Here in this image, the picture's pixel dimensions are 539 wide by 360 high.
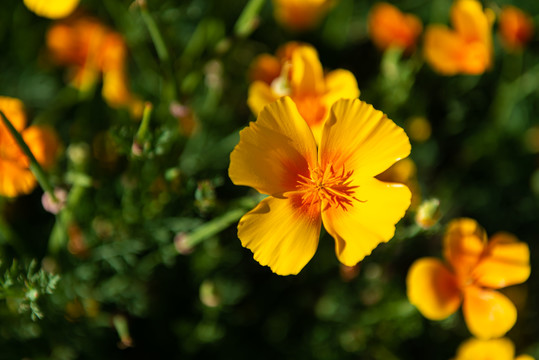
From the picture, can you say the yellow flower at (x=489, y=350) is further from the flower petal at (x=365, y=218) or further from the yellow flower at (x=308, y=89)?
the yellow flower at (x=308, y=89)

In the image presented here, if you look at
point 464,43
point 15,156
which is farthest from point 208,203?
point 464,43

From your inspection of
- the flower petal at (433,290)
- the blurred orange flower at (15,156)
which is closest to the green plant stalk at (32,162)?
the blurred orange flower at (15,156)

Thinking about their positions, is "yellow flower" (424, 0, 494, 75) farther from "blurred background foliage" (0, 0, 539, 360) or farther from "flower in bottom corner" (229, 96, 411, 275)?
"flower in bottom corner" (229, 96, 411, 275)

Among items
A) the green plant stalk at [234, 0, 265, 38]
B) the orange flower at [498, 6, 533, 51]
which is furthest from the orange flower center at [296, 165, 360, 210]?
the orange flower at [498, 6, 533, 51]

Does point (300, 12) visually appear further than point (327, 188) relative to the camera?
Yes

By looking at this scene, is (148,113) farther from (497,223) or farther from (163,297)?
(497,223)

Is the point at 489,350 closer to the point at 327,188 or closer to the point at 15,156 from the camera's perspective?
the point at 327,188
